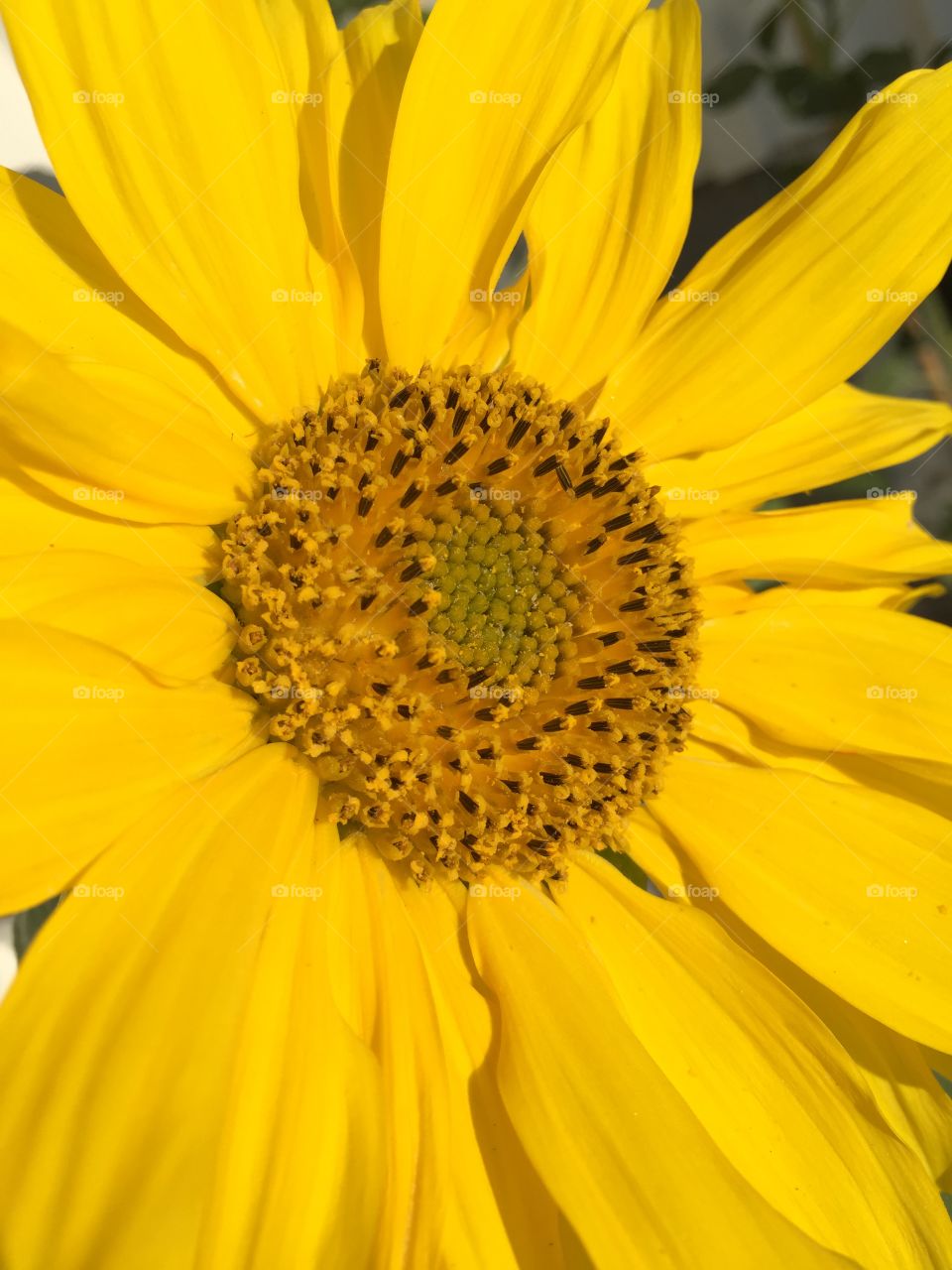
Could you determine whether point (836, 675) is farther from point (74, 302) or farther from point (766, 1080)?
point (74, 302)

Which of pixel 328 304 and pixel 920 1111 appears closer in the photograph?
pixel 328 304

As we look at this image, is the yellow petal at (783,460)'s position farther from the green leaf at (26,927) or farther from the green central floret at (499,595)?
the green leaf at (26,927)

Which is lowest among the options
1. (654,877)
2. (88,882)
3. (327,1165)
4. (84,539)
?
(327,1165)

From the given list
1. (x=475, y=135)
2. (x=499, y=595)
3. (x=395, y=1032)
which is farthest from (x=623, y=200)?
(x=395, y=1032)

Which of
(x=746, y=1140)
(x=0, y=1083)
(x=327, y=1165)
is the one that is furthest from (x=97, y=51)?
(x=746, y=1140)

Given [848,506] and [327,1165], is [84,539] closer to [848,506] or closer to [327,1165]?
[327,1165]

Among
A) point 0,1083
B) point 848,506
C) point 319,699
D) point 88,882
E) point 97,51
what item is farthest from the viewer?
point 848,506

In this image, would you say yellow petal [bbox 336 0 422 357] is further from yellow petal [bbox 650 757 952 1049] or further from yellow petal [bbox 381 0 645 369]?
yellow petal [bbox 650 757 952 1049]
